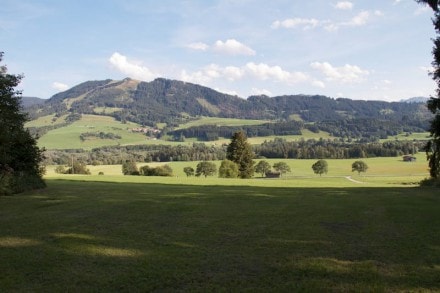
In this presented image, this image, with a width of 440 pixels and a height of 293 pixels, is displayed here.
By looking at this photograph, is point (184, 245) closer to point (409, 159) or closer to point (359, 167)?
point (359, 167)

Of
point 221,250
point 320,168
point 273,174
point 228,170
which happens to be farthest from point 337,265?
point 320,168

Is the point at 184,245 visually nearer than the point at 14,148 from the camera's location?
Yes

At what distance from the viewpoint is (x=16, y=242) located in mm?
12367

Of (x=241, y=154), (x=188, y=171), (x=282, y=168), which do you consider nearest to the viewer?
(x=241, y=154)

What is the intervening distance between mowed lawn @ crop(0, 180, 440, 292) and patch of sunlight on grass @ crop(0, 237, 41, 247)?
31 millimetres

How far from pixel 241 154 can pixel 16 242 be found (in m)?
77.7

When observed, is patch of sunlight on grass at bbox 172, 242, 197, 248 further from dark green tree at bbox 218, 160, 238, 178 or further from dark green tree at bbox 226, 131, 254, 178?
dark green tree at bbox 226, 131, 254, 178

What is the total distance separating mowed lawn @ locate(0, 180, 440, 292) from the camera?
27.6 feet

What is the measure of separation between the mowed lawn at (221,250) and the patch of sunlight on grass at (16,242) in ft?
0.10

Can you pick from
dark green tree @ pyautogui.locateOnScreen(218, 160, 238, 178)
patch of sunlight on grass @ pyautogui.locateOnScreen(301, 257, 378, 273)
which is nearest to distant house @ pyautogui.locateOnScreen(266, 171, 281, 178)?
dark green tree @ pyautogui.locateOnScreen(218, 160, 238, 178)

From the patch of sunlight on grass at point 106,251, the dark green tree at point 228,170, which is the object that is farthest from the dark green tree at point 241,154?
the patch of sunlight on grass at point 106,251

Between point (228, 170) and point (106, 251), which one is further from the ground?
point (228, 170)

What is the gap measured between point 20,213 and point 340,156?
14138 cm

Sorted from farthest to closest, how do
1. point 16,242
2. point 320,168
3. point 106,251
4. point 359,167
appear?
point 359,167
point 320,168
point 16,242
point 106,251
